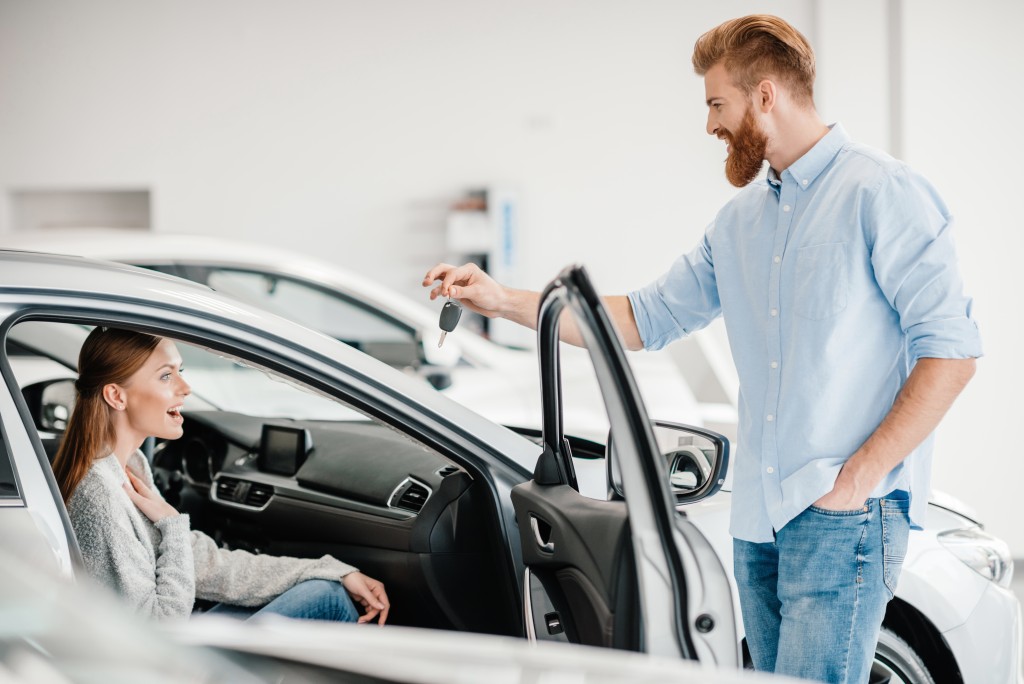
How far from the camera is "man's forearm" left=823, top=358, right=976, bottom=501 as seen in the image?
1502 millimetres

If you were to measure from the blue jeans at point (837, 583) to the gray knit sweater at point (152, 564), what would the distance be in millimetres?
868

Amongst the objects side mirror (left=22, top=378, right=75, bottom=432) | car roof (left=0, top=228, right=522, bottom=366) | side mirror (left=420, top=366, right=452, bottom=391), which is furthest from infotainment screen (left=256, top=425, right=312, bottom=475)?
side mirror (left=420, top=366, right=452, bottom=391)

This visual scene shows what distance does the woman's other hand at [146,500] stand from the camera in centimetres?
193

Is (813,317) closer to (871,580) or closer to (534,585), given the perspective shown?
(871,580)

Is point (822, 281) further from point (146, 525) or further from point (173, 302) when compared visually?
point (146, 525)

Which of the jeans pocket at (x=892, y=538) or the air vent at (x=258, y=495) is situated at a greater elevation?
the jeans pocket at (x=892, y=538)

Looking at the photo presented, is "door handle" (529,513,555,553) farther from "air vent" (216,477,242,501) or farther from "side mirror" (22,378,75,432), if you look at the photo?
"side mirror" (22,378,75,432)

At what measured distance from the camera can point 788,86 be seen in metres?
1.68

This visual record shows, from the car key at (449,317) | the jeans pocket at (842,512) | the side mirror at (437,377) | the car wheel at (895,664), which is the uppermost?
the car key at (449,317)

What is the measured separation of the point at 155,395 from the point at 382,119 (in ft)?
18.2

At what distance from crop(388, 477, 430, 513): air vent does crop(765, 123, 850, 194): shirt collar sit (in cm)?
94

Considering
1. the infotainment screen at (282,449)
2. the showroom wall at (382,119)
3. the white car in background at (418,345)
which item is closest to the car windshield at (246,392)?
the white car in background at (418,345)

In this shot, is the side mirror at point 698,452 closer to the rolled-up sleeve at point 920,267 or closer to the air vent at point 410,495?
the rolled-up sleeve at point 920,267

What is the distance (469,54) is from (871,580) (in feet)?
20.1
